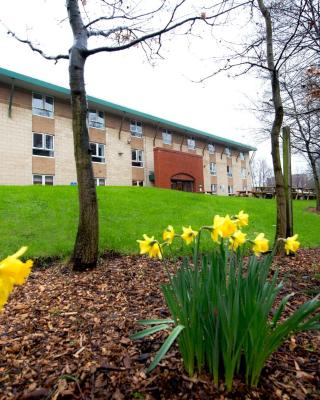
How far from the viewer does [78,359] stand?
2.05m

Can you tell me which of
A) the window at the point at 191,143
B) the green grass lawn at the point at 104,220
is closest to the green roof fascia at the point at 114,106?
the window at the point at 191,143

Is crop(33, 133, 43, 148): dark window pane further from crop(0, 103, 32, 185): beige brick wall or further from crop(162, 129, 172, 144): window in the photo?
crop(162, 129, 172, 144): window

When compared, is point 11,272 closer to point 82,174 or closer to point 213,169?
point 82,174

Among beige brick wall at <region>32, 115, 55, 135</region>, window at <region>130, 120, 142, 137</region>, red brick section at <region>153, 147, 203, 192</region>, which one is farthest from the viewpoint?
red brick section at <region>153, 147, 203, 192</region>

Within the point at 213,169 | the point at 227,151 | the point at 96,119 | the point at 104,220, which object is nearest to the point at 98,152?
the point at 96,119

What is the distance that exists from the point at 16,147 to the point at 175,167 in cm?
1305

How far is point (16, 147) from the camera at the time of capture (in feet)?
57.1

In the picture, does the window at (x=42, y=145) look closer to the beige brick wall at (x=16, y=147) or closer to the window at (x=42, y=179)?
the beige brick wall at (x=16, y=147)

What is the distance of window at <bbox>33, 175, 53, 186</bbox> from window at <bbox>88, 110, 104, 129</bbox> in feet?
17.3

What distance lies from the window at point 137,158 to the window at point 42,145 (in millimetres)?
7011

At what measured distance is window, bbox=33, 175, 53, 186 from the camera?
59.7ft

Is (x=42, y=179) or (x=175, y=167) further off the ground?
(x=175, y=167)

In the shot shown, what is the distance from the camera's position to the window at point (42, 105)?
1873 cm

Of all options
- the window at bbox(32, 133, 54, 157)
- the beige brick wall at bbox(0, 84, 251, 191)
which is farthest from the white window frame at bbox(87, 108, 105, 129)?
the window at bbox(32, 133, 54, 157)
